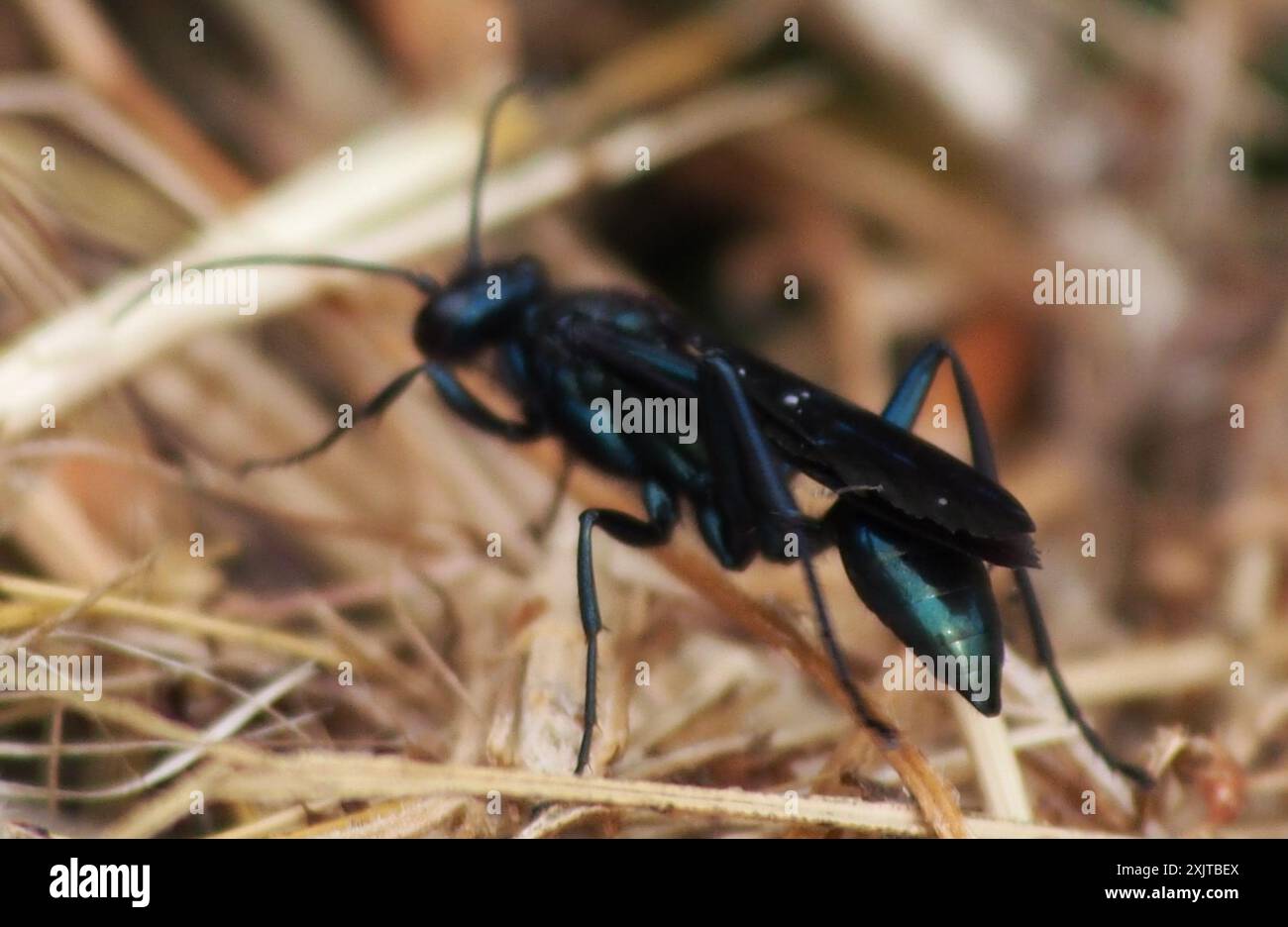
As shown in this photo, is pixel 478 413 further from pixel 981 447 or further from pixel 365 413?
pixel 981 447

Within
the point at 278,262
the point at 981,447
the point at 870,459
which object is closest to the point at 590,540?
the point at 870,459

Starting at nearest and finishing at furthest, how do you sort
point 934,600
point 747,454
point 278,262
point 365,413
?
point 934,600 < point 747,454 < point 278,262 < point 365,413

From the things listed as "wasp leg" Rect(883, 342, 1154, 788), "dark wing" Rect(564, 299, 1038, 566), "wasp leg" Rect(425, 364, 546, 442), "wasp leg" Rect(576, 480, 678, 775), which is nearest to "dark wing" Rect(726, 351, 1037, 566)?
"dark wing" Rect(564, 299, 1038, 566)

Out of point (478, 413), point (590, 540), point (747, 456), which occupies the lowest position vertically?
point (590, 540)

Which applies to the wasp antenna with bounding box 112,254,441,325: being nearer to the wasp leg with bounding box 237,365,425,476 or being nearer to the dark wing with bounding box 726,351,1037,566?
the wasp leg with bounding box 237,365,425,476
